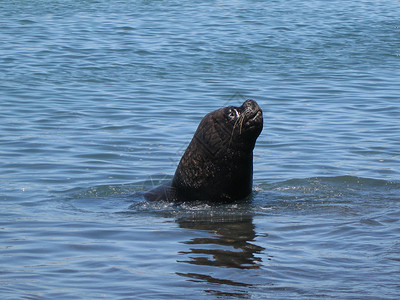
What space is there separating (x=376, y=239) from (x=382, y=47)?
13.7 meters

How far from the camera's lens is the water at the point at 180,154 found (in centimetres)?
603

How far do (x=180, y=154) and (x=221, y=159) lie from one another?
10.1 ft

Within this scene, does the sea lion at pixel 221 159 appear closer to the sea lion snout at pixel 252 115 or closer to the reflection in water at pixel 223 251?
the sea lion snout at pixel 252 115

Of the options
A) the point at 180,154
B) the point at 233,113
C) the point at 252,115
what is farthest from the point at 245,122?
the point at 180,154

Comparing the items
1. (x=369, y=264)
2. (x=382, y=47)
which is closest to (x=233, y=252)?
(x=369, y=264)

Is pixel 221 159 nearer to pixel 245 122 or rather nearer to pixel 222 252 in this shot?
pixel 245 122

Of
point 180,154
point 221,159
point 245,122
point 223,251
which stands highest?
point 245,122

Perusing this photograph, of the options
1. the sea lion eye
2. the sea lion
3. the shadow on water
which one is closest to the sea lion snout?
the sea lion

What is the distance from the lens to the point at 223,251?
6621mm

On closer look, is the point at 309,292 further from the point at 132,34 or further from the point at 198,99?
the point at 132,34

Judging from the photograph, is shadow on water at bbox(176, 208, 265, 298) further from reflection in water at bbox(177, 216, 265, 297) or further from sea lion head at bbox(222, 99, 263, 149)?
sea lion head at bbox(222, 99, 263, 149)

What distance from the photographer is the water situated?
237 inches

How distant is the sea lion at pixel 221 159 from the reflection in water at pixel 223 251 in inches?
18.6

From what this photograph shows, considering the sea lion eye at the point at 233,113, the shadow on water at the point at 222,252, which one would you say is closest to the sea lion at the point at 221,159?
the sea lion eye at the point at 233,113
